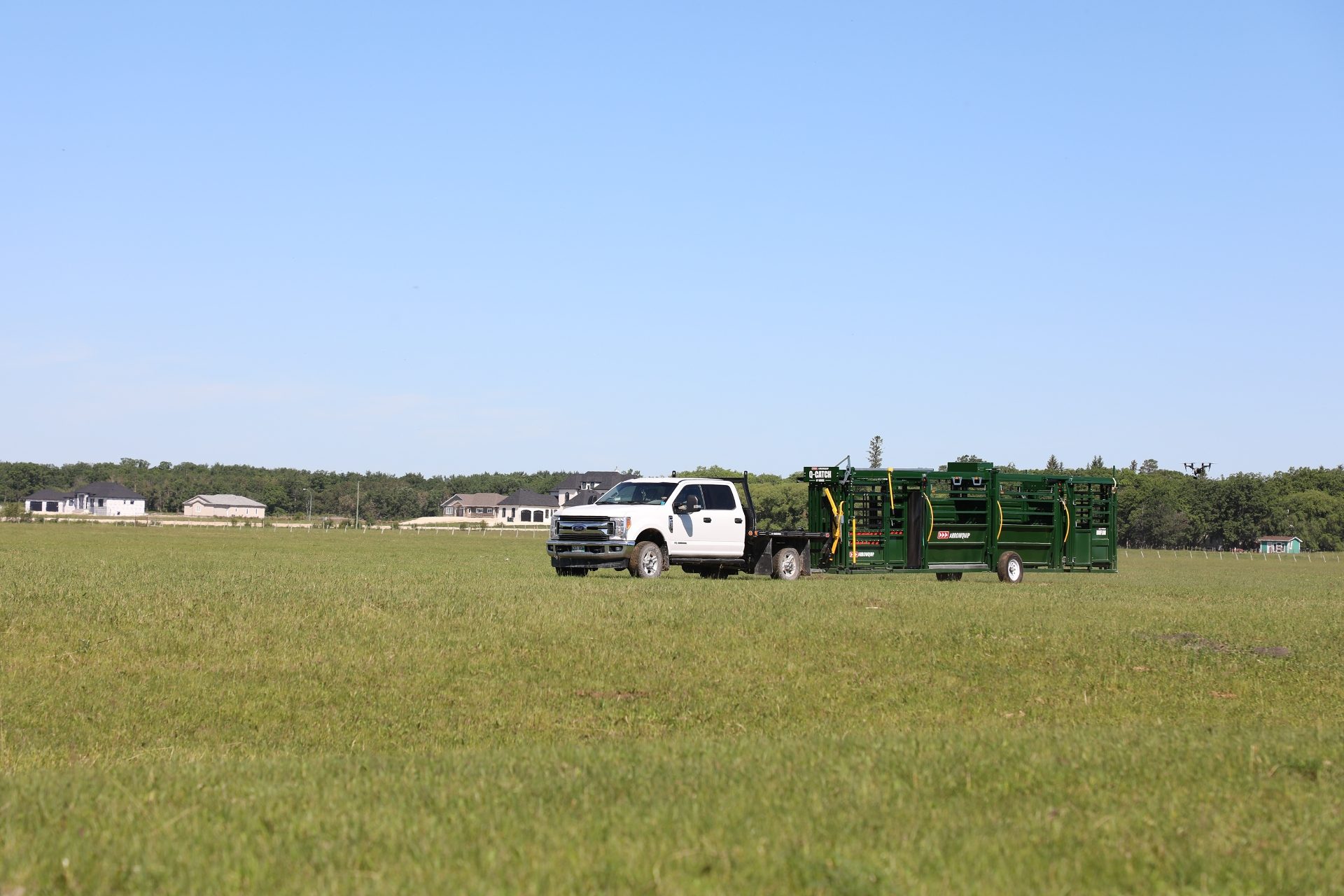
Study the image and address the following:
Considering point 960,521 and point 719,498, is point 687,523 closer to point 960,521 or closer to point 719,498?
point 719,498

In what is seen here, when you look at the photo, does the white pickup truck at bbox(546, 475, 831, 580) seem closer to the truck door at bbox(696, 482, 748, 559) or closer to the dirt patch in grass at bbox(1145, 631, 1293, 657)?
Answer: the truck door at bbox(696, 482, 748, 559)

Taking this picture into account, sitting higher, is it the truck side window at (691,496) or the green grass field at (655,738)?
the truck side window at (691,496)

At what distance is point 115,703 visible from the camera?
44.3ft

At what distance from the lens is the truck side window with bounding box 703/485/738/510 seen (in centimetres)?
2942

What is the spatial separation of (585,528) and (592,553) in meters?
0.57

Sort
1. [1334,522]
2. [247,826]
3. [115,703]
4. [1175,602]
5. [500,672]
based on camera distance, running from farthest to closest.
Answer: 1. [1334,522]
2. [1175,602]
3. [500,672]
4. [115,703]
5. [247,826]

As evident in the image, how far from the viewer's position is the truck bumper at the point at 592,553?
90.8 feet

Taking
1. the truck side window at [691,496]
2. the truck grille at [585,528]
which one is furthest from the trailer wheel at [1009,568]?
the truck grille at [585,528]

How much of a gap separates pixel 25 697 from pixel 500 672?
5143 mm

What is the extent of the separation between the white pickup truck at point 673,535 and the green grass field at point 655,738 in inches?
103

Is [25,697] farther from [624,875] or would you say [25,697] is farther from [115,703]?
[624,875]

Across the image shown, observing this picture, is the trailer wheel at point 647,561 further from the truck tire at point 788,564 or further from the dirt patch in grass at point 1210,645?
the dirt patch in grass at point 1210,645

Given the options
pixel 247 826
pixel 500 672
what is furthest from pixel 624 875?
pixel 500 672

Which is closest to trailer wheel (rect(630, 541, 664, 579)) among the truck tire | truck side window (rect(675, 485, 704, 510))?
truck side window (rect(675, 485, 704, 510))
